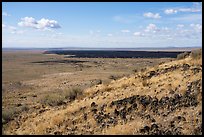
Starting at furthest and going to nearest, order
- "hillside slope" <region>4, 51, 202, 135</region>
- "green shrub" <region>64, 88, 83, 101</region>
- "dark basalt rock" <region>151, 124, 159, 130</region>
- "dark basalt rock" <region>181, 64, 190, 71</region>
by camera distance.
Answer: "green shrub" <region>64, 88, 83, 101</region> → "dark basalt rock" <region>181, 64, 190, 71</region> → "hillside slope" <region>4, 51, 202, 135</region> → "dark basalt rock" <region>151, 124, 159, 130</region>

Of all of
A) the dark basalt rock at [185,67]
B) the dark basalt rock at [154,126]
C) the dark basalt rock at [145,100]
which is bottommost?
the dark basalt rock at [154,126]

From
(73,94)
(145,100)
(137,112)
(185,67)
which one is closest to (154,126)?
(137,112)

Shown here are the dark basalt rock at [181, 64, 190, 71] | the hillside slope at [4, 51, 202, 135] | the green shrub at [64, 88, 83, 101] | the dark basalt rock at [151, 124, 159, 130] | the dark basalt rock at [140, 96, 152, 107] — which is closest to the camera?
Answer: the dark basalt rock at [151, 124, 159, 130]

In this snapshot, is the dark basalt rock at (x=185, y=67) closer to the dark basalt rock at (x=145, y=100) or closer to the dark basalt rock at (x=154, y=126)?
the dark basalt rock at (x=145, y=100)

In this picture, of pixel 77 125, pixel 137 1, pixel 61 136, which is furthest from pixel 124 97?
pixel 137 1

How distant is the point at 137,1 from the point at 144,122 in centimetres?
498

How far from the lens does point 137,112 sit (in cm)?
1584

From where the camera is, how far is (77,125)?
52.1ft

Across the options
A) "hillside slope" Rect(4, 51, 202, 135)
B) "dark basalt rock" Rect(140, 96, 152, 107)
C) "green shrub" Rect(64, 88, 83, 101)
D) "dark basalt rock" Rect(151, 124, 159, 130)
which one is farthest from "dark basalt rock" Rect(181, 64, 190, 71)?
"dark basalt rock" Rect(151, 124, 159, 130)

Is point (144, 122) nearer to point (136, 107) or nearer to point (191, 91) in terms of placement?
point (136, 107)

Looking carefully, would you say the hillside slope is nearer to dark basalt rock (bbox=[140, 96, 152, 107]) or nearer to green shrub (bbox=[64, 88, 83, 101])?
dark basalt rock (bbox=[140, 96, 152, 107])

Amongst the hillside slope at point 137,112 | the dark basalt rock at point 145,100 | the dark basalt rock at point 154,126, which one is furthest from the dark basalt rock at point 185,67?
the dark basalt rock at point 154,126

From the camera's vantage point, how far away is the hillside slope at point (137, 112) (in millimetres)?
14328

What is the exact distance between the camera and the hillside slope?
14.3 m
